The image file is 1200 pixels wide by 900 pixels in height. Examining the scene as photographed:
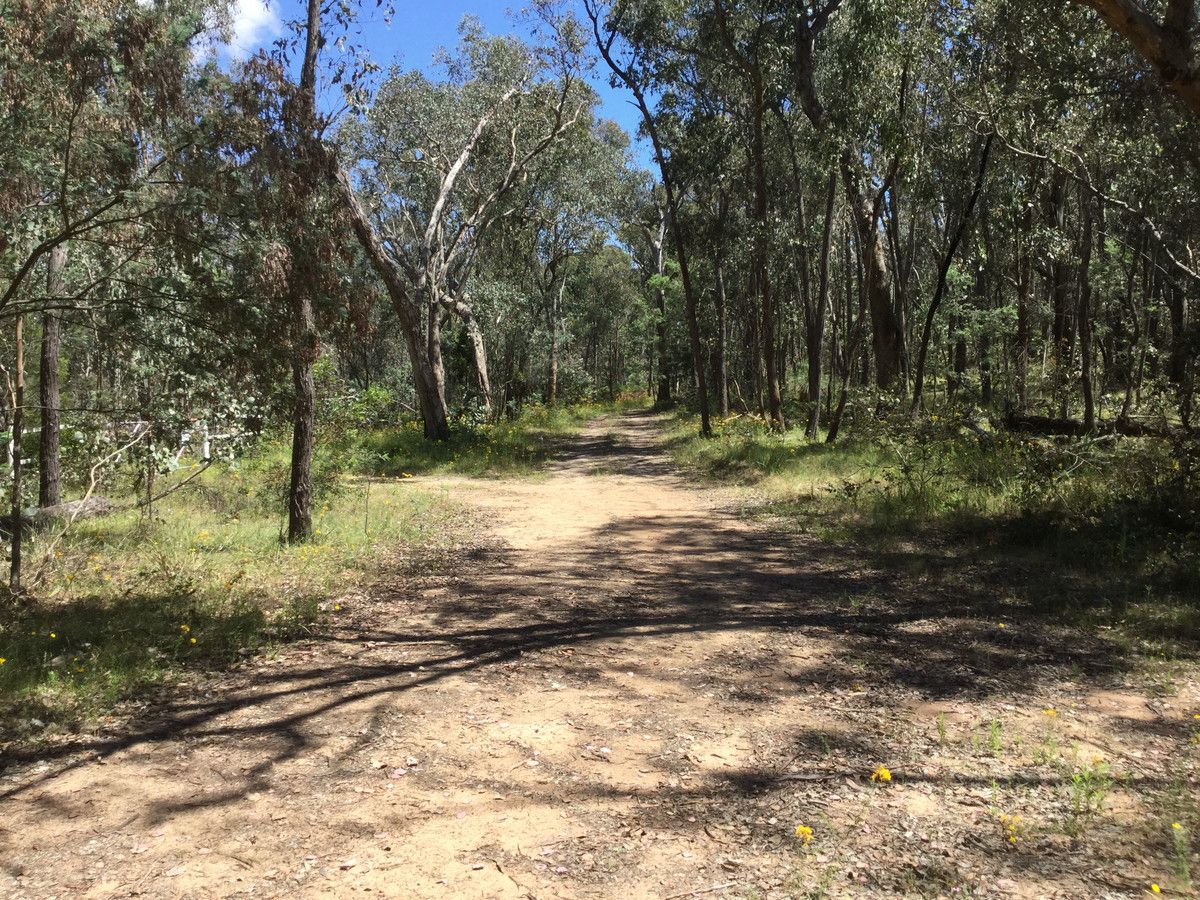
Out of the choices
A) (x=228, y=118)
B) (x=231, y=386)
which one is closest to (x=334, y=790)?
(x=231, y=386)

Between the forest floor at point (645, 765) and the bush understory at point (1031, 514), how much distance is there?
2.17ft

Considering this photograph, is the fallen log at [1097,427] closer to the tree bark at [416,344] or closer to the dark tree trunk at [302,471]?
the dark tree trunk at [302,471]

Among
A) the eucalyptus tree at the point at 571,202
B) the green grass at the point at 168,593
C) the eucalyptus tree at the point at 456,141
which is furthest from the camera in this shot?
the eucalyptus tree at the point at 571,202

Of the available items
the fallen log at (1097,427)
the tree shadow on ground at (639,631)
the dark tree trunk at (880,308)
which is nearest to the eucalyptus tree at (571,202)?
the dark tree trunk at (880,308)

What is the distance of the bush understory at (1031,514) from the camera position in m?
6.60

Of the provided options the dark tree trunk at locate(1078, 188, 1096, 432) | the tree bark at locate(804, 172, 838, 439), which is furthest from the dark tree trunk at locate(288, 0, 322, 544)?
the dark tree trunk at locate(1078, 188, 1096, 432)

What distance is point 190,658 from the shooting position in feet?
18.5

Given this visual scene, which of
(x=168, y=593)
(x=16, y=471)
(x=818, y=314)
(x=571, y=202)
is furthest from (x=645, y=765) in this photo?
(x=571, y=202)

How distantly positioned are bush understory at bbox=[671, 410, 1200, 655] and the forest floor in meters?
0.66

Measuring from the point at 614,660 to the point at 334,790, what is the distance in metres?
2.26

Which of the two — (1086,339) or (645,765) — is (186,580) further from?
(1086,339)

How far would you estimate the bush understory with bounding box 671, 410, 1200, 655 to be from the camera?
6602mm

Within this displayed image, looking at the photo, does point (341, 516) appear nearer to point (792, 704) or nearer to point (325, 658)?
point (325, 658)

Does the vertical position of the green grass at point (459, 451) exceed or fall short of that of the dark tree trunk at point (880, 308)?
it falls short
